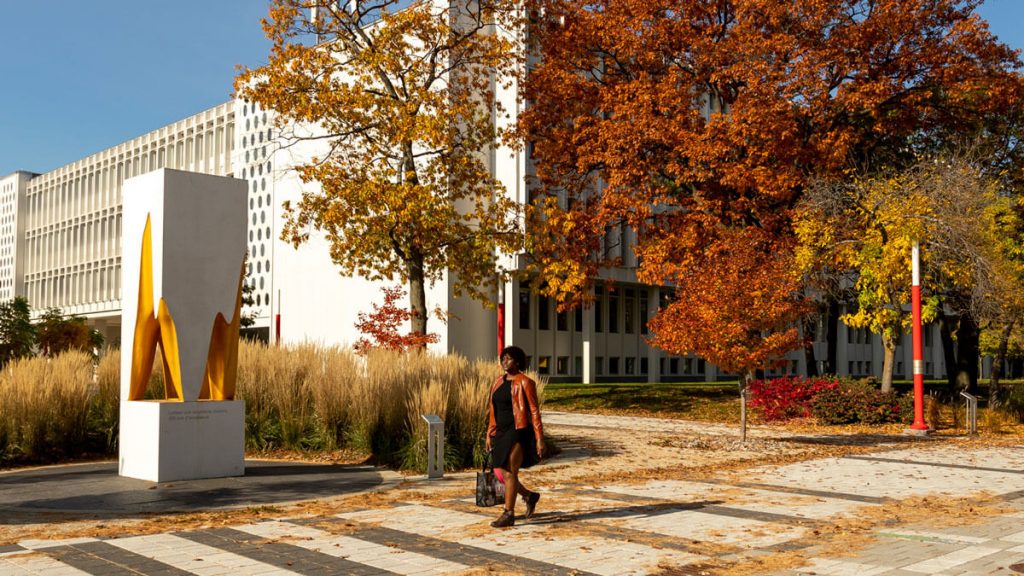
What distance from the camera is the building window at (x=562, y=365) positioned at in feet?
168

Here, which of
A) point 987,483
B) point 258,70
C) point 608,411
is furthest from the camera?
point 608,411

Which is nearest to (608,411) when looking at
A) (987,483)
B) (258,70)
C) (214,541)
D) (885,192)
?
(885,192)

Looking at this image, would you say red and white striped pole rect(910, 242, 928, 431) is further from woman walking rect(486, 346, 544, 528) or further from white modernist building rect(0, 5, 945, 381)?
woman walking rect(486, 346, 544, 528)

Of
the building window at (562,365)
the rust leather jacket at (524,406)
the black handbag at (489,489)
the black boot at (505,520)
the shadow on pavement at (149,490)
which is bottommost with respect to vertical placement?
the shadow on pavement at (149,490)

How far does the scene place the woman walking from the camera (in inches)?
359

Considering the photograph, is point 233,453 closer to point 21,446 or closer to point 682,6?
point 21,446

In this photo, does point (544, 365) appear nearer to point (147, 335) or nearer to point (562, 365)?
point (562, 365)

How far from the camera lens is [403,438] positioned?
1446cm

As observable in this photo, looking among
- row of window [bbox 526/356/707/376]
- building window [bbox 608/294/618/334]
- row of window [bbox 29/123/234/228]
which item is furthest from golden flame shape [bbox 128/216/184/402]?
row of window [bbox 29/123/234/228]

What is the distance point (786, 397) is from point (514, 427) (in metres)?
17.3

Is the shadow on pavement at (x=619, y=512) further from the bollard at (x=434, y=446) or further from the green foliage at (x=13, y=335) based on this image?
the green foliage at (x=13, y=335)

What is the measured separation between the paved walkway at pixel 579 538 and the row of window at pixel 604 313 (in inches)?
1453

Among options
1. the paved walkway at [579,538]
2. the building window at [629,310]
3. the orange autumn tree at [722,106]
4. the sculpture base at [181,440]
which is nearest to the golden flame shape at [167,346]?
the sculpture base at [181,440]

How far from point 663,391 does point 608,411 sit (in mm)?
5321
